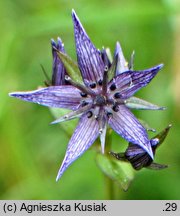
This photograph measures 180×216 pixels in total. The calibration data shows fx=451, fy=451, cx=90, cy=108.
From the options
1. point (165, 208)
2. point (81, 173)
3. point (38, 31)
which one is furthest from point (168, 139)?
point (38, 31)

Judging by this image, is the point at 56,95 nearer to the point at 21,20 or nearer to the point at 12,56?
the point at 12,56

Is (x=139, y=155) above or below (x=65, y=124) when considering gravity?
below

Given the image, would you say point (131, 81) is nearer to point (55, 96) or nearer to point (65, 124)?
point (55, 96)

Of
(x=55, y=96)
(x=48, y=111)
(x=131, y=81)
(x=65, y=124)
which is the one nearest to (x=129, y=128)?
(x=131, y=81)

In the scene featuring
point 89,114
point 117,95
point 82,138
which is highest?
point 117,95

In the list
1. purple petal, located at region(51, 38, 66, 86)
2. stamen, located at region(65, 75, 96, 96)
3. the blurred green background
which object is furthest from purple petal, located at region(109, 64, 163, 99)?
the blurred green background

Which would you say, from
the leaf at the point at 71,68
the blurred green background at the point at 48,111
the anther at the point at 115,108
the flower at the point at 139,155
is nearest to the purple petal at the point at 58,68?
the leaf at the point at 71,68
